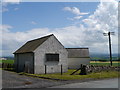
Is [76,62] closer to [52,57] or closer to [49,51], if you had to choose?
[52,57]

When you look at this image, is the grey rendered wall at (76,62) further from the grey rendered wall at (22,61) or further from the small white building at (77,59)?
the grey rendered wall at (22,61)

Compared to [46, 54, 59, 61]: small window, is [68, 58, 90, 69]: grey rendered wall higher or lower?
lower

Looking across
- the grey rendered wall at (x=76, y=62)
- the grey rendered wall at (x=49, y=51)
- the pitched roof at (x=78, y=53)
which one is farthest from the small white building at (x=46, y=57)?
the pitched roof at (x=78, y=53)

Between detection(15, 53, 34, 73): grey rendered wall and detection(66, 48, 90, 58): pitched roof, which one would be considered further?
detection(66, 48, 90, 58): pitched roof

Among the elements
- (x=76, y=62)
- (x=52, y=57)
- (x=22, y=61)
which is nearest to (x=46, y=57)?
(x=52, y=57)

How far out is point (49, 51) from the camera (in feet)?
96.6

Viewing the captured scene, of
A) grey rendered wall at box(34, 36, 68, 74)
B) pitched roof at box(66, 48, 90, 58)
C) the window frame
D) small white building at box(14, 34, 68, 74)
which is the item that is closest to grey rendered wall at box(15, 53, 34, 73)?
small white building at box(14, 34, 68, 74)

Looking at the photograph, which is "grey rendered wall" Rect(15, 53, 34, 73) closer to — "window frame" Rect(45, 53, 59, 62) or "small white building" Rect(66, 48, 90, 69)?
"window frame" Rect(45, 53, 59, 62)

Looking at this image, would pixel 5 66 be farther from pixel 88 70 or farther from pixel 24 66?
pixel 88 70

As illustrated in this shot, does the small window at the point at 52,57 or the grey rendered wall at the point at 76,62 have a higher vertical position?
the small window at the point at 52,57

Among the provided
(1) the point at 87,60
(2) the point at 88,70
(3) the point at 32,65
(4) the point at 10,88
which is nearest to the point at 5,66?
(3) the point at 32,65

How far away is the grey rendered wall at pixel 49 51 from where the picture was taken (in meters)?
28.1

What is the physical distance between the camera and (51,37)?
3016 centimetres

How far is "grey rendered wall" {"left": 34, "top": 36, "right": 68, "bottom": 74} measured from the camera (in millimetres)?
28130
